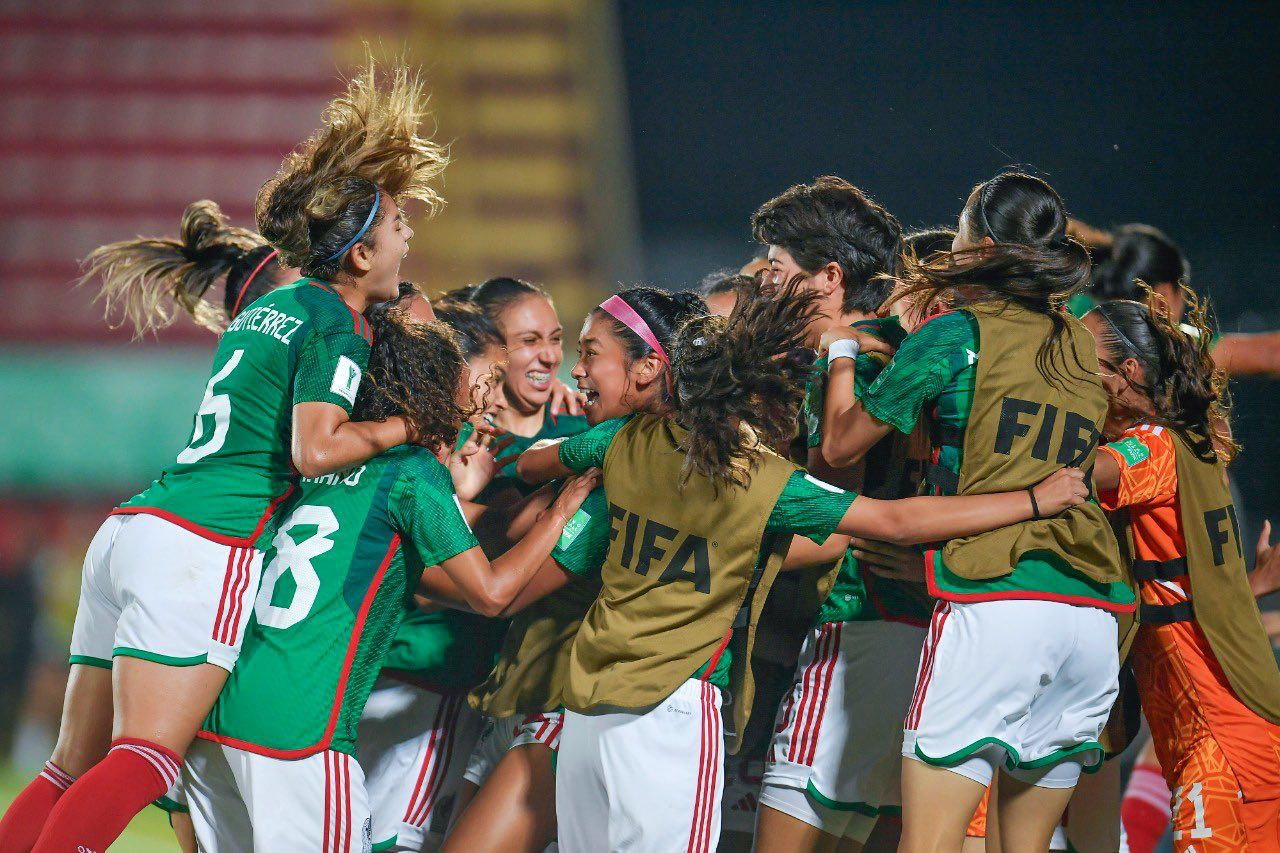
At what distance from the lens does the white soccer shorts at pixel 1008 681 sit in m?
2.35

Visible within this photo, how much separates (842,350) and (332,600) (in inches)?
48.8

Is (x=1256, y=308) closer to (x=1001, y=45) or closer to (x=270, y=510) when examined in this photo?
(x=1001, y=45)

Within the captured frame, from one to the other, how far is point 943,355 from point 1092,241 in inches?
88.6

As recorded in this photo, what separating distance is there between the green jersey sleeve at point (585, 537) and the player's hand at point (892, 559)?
0.59 metres

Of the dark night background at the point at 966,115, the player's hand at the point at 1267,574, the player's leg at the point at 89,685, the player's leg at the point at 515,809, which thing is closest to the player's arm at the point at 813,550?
the player's leg at the point at 515,809

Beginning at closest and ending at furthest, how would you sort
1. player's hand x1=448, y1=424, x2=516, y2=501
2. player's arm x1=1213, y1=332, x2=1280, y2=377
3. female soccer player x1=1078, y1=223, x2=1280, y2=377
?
1. player's hand x1=448, y1=424, x2=516, y2=501
2. player's arm x1=1213, y1=332, x2=1280, y2=377
3. female soccer player x1=1078, y1=223, x2=1280, y2=377

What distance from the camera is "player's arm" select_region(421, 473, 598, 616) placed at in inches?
97.9

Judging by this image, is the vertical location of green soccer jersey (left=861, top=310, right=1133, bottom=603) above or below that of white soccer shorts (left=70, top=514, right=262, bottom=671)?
above

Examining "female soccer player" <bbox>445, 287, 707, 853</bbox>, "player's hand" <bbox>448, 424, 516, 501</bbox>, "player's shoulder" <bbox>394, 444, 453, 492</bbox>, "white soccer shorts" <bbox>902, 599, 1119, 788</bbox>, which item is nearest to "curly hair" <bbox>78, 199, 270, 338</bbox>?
"player's hand" <bbox>448, 424, 516, 501</bbox>

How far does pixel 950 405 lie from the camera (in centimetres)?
248

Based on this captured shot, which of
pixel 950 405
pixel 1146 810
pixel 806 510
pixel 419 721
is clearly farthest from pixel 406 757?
pixel 1146 810

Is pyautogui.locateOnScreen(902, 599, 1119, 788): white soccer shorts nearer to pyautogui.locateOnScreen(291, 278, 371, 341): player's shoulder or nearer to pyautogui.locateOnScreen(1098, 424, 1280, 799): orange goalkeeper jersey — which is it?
pyautogui.locateOnScreen(1098, 424, 1280, 799): orange goalkeeper jersey

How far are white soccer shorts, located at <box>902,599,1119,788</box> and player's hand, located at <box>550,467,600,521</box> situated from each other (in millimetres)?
793

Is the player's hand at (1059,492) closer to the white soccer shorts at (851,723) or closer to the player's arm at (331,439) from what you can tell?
the white soccer shorts at (851,723)
